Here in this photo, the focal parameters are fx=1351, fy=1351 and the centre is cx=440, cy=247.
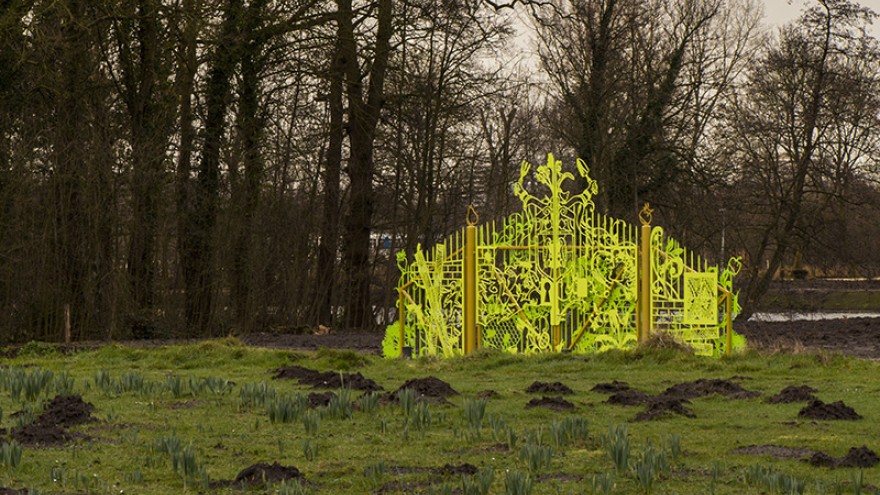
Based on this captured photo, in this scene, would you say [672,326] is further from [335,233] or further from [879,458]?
[335,233]

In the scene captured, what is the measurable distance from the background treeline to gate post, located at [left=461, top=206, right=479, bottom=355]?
728cm

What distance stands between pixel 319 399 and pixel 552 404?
205 cm

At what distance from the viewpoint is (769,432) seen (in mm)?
10328

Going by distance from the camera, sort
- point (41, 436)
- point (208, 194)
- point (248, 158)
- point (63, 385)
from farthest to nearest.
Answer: point (248, 158) < point (208, 194) < point (63, 385) < point (41, 436)

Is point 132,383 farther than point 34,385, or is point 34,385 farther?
point 132,383

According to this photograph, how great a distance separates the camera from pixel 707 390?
13.1m

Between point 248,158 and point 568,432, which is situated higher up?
point 248,158

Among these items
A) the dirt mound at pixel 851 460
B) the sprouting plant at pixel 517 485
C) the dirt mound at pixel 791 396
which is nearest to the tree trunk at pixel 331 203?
the dirt mound at pixel 791 396

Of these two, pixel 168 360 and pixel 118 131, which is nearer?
pixel 168 360

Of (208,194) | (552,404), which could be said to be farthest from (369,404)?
(208,194)

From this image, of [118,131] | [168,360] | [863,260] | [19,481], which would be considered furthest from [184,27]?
[19,481]

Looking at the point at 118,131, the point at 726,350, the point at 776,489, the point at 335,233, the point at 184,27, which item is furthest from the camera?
the point at 335,233

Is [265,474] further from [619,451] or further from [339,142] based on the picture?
[339,142]

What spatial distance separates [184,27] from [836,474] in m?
19.2
